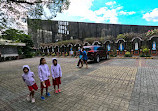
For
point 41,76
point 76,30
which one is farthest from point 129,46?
point 41,76

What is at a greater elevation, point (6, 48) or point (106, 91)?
point (6, 48)

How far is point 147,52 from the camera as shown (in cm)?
1362

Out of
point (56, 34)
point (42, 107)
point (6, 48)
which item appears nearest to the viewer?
point (42, 107)

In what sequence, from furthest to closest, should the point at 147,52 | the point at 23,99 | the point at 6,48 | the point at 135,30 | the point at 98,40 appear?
the point at 6,48
the point at 135,30
the point at 98,40
the point at 147,52
the point at 23,99

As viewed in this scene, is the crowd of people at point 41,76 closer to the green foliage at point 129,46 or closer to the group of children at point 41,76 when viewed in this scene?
the group of children at point 41,76

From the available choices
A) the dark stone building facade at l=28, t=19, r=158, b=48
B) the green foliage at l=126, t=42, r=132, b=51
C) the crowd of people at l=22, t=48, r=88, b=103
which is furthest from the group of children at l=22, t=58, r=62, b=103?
the dark stone building facade at l=28, t=19, r=158, b=48

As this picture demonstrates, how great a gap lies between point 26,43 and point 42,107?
27145 millimetres

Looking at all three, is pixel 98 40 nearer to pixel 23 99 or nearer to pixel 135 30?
pixel 135 30

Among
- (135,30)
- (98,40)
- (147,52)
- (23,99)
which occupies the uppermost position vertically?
(135,30)

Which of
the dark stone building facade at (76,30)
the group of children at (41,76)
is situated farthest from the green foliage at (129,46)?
the group of children at (41,76)

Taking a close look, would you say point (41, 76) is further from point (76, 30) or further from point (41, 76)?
point (76, 30)

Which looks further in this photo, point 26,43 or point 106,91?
point 26,43

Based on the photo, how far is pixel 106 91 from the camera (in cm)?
364

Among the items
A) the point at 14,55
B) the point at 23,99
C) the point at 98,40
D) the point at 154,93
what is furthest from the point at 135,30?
the point at 14,55
